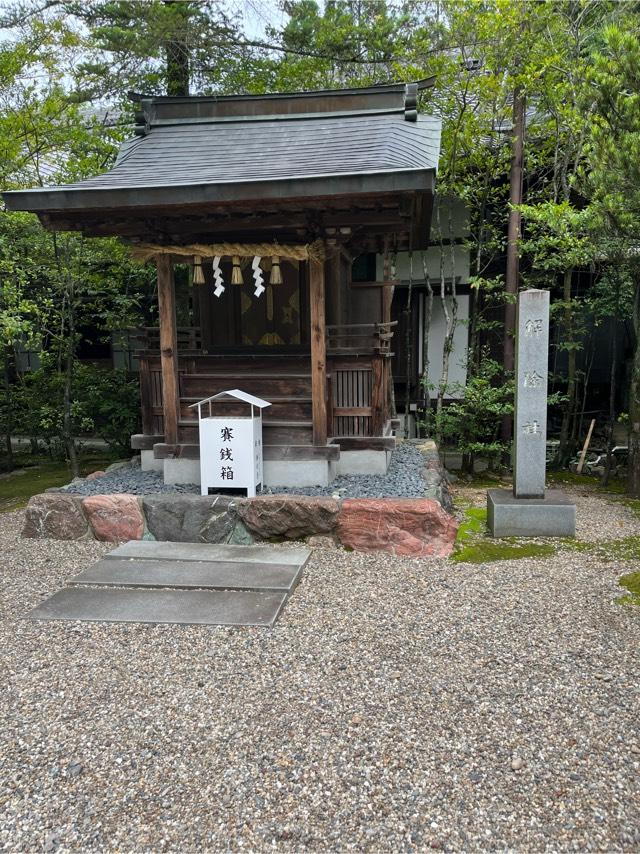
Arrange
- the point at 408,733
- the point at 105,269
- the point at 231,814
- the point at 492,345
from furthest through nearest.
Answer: the point at 492,345 → the point at 105,269 → the point at 408,733 → the point at 231,814

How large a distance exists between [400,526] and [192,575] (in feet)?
6.02

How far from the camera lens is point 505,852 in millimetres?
2117

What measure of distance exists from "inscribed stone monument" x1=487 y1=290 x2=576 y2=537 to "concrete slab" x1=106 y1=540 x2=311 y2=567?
2100mm

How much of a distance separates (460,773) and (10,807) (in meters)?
1.84

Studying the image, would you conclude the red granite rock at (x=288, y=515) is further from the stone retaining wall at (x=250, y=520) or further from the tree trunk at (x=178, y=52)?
the tree trunk at (x=178, y=52)

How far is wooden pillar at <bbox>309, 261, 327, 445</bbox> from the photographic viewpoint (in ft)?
19.7

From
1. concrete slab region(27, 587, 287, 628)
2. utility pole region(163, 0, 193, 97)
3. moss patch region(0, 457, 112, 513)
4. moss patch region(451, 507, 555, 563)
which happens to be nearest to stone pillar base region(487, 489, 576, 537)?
moss patch region(451, 507, 555, 563)

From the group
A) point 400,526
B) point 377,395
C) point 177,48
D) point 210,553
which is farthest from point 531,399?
point 177,48

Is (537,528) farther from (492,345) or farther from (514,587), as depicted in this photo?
(492,345)

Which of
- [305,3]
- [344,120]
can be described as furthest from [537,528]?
[305,3]

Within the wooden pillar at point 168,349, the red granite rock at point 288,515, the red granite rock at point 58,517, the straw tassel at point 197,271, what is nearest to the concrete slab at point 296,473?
the red granite rock at point 288,515

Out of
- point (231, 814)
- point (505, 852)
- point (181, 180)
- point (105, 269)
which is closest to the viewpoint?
point (505, 852)

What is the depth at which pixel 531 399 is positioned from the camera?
5.96 m

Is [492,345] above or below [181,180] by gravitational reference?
below
